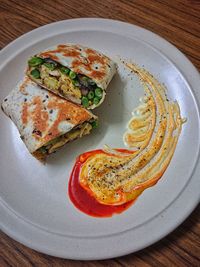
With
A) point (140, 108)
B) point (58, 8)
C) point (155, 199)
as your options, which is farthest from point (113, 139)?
point (58, 8)

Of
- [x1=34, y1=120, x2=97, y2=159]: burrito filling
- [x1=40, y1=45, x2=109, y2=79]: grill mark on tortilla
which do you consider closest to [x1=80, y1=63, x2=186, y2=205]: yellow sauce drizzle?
[x1=34, y1=120, x2=97, y2=159]: burrito filling

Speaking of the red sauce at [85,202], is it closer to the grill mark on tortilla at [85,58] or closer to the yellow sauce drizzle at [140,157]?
the yellow sauce drizzle at [140,157]

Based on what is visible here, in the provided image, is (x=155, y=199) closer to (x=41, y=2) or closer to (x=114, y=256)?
(x=114, y=256)

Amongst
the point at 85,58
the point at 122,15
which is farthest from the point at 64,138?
the point at 122,15

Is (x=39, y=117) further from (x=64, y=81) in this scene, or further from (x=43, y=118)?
(x=64, y=81)

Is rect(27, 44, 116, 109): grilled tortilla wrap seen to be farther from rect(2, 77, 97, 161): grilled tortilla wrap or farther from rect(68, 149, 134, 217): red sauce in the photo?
rect(68, 149, 134, 217): red sauce

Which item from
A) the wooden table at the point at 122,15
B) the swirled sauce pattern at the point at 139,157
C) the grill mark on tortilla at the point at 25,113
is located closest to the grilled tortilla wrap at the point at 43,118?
the grill mark on tortilla at the point at 25,113
